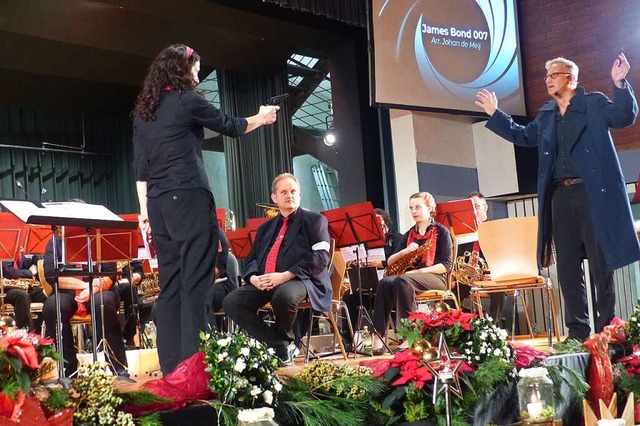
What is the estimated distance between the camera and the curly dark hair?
3598 millimetres

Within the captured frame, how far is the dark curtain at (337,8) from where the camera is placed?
8414 mm

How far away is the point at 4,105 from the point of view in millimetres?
11656

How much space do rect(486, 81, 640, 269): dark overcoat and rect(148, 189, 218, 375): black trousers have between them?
1.95 metres

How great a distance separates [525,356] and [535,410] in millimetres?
346

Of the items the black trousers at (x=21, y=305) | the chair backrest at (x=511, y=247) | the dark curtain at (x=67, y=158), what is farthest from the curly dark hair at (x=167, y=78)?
the dark curtain at (x=67, y=158)

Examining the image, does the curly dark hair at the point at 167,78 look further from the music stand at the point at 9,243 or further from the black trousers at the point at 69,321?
the music stand at the point at 9,243

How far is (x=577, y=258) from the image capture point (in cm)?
438

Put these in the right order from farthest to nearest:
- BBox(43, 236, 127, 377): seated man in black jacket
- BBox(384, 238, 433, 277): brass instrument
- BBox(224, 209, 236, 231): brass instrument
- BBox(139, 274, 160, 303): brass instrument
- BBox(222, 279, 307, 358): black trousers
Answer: BBox(224, 209, 236, 231): brass instrument
BBox(139, 274, 160, 303): brass instrument
BBox(384, 238, 433, 277): brass instrument
BBox(43, 236, 127, 377): seated man in black jacket
BBox(222, 279, 307, 358): black trousers

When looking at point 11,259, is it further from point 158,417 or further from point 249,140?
point 249,140

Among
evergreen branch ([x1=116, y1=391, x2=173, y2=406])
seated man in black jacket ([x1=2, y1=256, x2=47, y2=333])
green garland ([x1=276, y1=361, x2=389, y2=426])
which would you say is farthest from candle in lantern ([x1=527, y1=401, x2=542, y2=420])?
seated man in black jacket ([x1=2, y1=256, x2=47, y2=333])

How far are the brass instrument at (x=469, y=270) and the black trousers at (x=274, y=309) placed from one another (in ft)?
8.78

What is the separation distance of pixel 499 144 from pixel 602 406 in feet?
22.2

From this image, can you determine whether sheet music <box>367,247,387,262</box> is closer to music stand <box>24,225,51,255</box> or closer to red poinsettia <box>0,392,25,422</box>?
music stand <box>24,225,51,255</box>

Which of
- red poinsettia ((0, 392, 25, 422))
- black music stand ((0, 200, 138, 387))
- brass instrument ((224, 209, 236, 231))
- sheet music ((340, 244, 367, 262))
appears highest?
brass instrument ((224, 209, 236, 231))
